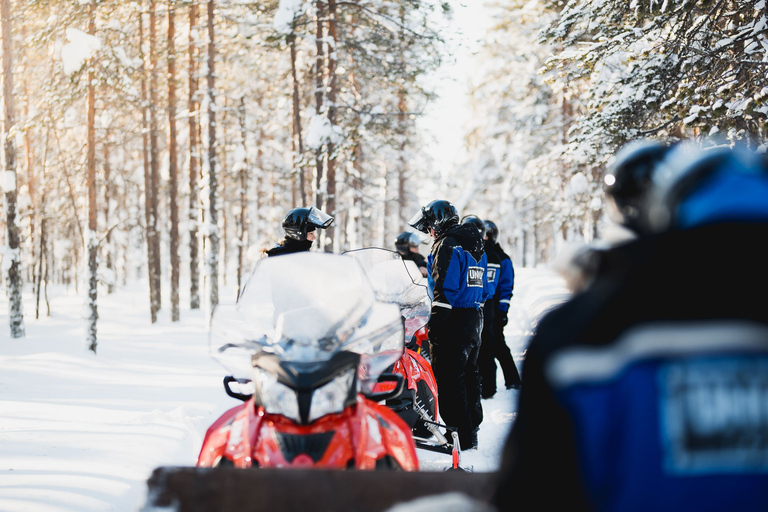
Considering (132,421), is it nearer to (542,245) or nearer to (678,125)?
(678,125)

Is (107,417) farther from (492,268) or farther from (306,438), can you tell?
(492,268)

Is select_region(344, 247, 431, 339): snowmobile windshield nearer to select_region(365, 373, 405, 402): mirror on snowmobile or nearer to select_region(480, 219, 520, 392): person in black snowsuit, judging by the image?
select_region(365, 373, 405, 402): mirror on snowmobile

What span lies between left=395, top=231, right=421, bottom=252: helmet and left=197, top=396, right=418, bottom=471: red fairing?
5.51m

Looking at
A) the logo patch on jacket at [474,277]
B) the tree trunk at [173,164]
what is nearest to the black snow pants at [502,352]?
the logo patch on jacket at [474,277]

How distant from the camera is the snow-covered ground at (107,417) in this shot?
4.28 m

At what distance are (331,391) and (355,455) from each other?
31 centimetres

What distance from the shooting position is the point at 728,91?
6309 millimetres

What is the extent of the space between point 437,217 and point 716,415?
489cm

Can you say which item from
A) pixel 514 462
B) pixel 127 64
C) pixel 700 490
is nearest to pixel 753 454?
pixel 700 490

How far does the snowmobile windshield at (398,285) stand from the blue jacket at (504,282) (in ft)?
11.4

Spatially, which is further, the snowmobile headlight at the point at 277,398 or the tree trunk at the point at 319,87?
the tree trunk at the point at 319,87

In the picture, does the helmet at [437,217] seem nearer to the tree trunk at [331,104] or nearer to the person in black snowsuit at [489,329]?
the person in black snowsuit at [489,329]

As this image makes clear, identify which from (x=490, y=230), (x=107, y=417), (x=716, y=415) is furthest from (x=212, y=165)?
(x=716, y=415)

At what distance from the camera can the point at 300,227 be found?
199 inches
